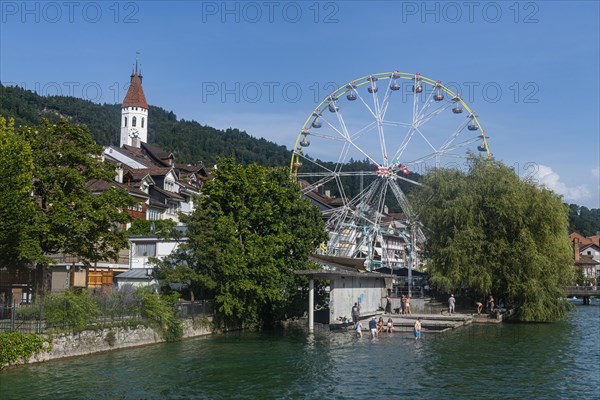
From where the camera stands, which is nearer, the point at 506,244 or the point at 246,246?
the point at 246,246

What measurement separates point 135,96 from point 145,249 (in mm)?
96738

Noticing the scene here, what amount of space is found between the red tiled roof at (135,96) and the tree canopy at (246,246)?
10051 centimetres

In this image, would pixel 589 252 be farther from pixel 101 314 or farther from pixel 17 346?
pixel 17 346

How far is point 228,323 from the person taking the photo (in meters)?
45.6

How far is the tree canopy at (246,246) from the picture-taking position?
42781 mm

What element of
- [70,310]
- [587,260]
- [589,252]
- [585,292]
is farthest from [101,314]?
[589,252]

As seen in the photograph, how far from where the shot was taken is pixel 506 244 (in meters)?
56.0

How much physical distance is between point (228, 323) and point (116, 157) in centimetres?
5774

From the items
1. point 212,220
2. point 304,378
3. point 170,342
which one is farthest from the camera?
point 212,220

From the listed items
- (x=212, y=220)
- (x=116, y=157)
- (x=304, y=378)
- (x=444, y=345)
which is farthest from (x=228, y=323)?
(x=116, y=157)

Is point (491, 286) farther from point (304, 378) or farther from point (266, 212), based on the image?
point (304, 378)

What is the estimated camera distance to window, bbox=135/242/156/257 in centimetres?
5506

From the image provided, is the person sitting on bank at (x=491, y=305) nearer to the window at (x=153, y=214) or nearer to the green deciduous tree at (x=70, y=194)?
the green deciduous tree at (x=70, y=194)

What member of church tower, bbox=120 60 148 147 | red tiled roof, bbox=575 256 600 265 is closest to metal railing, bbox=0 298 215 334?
church tower, bbox=120 60 148 147
